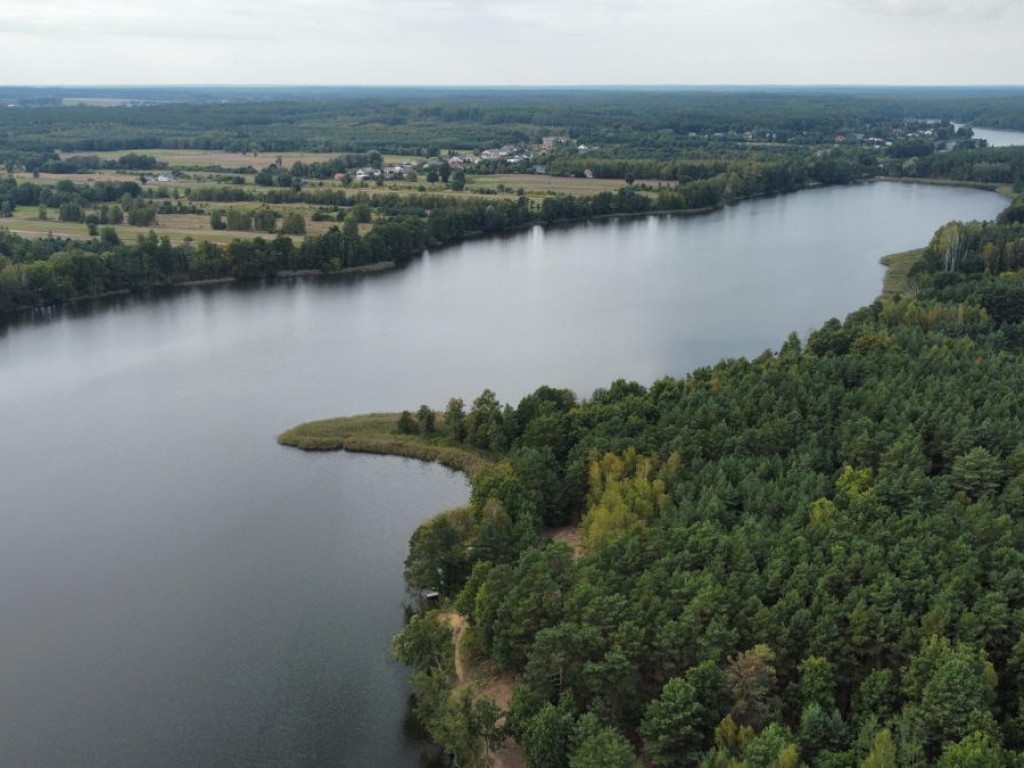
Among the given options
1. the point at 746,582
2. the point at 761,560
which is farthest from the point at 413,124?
the point at 746,582

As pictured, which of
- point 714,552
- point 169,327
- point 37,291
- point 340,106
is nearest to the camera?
point 714,552

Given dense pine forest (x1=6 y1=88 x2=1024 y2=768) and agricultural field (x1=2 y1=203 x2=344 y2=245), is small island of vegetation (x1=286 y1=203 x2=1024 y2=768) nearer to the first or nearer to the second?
dense pine forest (x1=6 y1=88 x2=1024 y2=768)

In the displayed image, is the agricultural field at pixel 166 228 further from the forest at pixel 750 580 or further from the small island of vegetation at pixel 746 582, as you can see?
the small island of vegetation at pixel 746 582

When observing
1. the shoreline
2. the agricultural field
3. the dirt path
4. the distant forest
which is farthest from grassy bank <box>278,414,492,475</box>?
the distant forest

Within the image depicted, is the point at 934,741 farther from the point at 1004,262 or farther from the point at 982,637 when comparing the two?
the point at 1004,262

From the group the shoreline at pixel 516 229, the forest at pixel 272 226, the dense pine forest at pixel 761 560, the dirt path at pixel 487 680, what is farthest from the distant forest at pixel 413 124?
the dirt path at pixel 487 680

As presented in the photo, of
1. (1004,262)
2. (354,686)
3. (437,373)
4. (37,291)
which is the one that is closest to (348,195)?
(37,291)

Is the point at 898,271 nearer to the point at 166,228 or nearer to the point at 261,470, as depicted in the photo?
the point at 261,470
